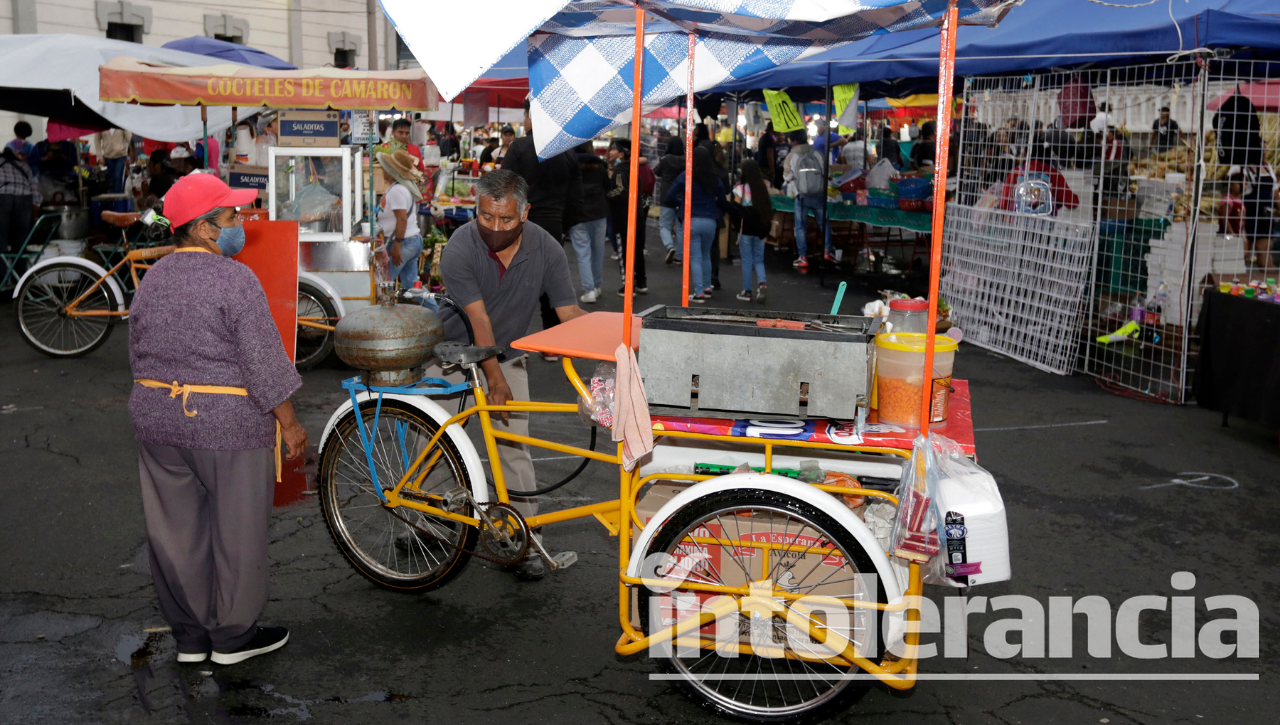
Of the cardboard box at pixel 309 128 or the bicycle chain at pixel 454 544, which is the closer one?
the bicycle chain at pixel 454 544

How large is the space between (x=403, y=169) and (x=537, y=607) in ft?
24.8

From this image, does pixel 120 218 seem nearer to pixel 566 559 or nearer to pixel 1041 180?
pixel 566 559

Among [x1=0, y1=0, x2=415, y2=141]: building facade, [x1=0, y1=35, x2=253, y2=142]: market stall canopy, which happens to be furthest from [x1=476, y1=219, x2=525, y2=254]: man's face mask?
[x1=0, y1=0, x2=415, y2=141]: building facade

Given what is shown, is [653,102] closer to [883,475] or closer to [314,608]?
[883,475]

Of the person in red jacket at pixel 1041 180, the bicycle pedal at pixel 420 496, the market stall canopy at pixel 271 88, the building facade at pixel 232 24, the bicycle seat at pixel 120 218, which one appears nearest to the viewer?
the bicycle pedal at pixel 420 496

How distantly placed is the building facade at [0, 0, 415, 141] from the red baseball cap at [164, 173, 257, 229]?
20.6m

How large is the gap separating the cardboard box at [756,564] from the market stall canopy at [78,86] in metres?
10.5

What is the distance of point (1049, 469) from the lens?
662 centimetres

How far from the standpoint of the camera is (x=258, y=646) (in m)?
4.08

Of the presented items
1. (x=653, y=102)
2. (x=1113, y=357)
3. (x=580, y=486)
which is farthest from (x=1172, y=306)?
(x=653, y=102)

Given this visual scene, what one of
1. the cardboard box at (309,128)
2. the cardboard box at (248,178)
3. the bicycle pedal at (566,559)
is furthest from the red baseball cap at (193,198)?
the cardboard box at (248,178)

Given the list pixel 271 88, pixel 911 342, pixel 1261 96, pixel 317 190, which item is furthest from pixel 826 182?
pixel 911 342

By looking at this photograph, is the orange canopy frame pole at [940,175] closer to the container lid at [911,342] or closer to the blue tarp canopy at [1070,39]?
the container lid at [911,342]

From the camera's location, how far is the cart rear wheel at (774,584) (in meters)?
3.41
